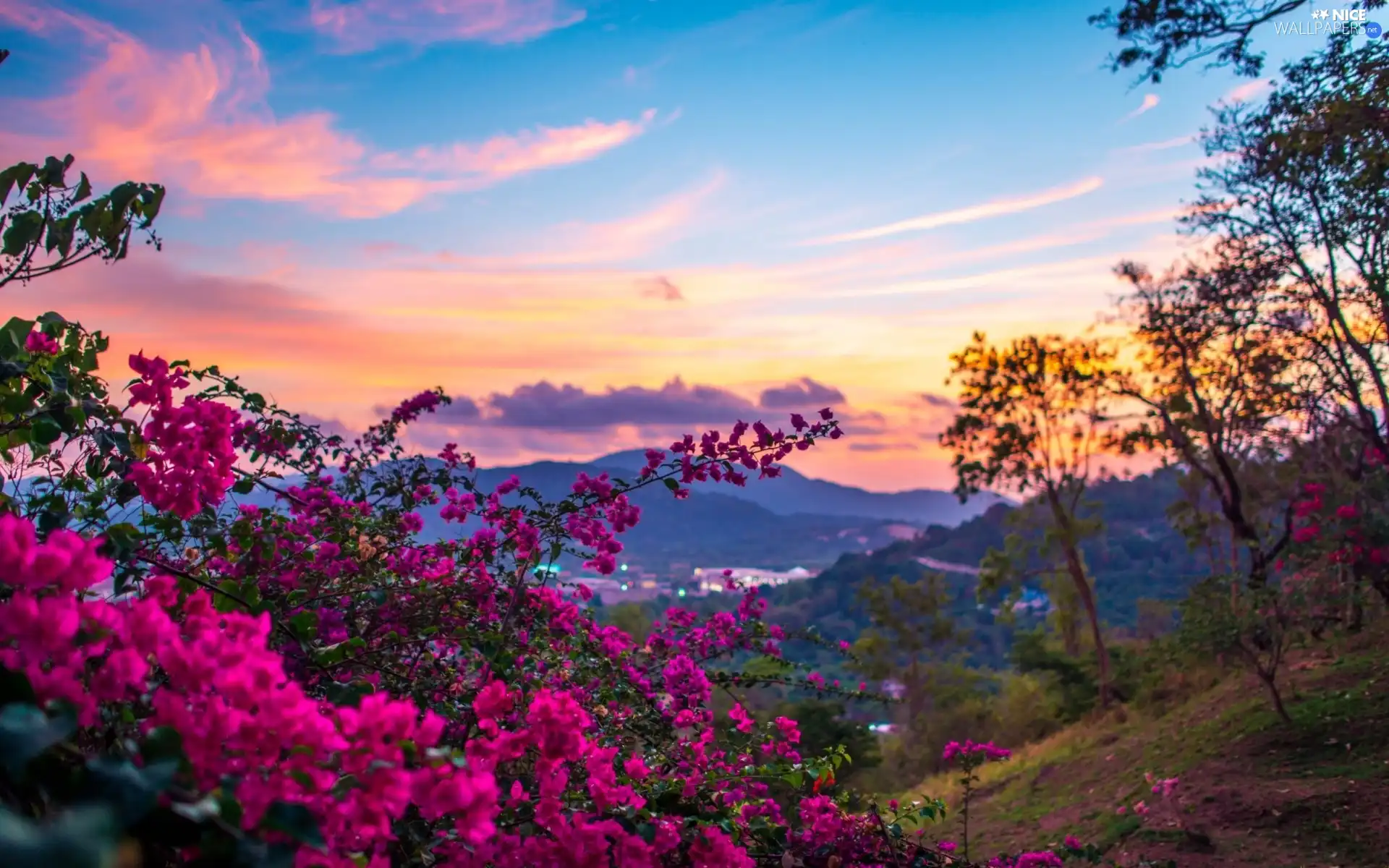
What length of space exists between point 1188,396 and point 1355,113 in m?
8.74

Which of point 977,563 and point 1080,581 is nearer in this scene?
point 1080,581

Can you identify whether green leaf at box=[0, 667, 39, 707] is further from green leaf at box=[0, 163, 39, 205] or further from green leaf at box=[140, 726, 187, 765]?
green leaf at box=[0, 163, 39, 205]

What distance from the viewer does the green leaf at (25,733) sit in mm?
979

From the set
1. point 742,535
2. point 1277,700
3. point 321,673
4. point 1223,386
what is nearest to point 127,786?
point 321,673

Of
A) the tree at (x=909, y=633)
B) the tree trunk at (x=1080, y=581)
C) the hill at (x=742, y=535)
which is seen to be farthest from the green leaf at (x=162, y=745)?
the hill at (x=742, y=535)

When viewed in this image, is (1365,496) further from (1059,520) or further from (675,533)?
(675,533)

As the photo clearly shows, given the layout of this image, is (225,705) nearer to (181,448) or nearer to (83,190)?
(181,448)

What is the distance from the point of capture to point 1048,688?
17.5 m

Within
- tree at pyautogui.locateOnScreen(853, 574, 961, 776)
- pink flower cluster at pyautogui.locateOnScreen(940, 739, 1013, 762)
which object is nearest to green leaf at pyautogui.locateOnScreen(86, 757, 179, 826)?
pink flower cluster at pyautogui.locateOnScreen(940, 739, 1013, 762)

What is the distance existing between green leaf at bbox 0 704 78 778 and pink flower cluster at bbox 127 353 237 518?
109 centimetres

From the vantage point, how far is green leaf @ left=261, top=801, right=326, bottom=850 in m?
1.10

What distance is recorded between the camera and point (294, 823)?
1110mm

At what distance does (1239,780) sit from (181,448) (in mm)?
8430

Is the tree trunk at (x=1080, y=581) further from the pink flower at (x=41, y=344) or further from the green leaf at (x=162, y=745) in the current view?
the green leaf at (x=162, y=745)
